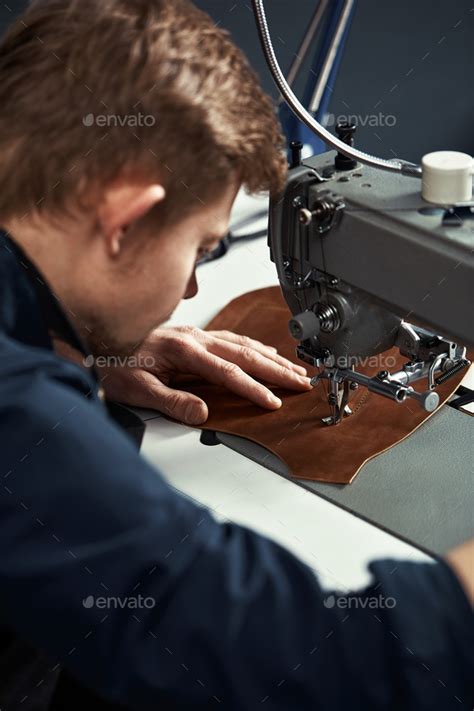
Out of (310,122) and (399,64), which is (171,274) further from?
(399,64)

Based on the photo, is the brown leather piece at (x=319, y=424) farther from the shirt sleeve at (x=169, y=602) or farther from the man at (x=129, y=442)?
the shirt sleeve at (x=169, y=602)

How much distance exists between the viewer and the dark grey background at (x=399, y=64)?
324 centimetres

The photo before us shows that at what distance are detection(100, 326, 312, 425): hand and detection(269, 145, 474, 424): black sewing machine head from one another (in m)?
0.16

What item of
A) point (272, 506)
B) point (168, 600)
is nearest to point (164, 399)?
point (272, 506)

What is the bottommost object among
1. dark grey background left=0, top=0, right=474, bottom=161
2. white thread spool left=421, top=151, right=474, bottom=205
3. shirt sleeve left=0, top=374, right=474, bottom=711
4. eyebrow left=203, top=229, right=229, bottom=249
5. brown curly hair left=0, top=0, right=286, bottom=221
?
dark grey background left=0, top=0, right=474, bottom=161

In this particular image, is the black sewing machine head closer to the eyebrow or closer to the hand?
the hand

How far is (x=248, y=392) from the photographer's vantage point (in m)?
1.76

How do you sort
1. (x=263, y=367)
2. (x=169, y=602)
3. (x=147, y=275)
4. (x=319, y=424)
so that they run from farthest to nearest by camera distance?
(x=263, y=367) → (x=319, y=424) → (x=147, y=275) → (x=169, y=602)

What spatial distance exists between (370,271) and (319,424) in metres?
0.37

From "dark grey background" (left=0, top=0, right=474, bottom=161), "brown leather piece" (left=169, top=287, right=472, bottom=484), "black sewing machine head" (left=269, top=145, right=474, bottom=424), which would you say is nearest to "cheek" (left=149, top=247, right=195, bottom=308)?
"black sewing machine head" (left=269, top=145, right=474, bottom=424)

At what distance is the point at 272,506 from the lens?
5.09 feet

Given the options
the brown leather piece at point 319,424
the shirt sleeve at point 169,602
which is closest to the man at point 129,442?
the shirt sleeve at point 169,602

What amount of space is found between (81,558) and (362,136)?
302cm

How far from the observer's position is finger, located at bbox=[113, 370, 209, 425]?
5.71ft
